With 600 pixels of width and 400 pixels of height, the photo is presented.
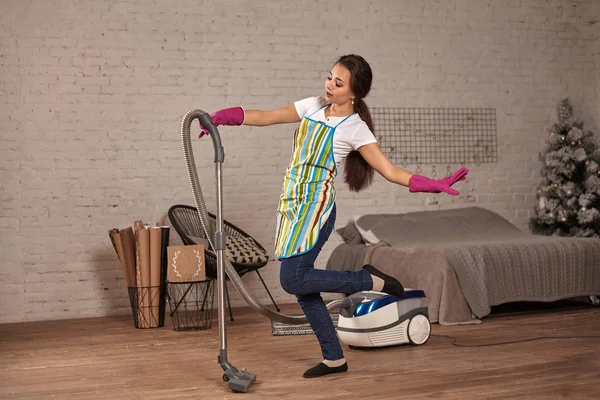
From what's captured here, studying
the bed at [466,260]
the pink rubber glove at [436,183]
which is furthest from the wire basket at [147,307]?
the pink rubber glove at [436,183]

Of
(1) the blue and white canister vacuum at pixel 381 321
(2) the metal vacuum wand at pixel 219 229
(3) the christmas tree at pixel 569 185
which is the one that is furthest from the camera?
(3) the christmas tree at pixel 569 185

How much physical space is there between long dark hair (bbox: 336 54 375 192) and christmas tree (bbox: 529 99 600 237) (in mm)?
3899

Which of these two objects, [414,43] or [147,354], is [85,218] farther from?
[414,43]

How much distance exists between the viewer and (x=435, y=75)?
6.90 meters

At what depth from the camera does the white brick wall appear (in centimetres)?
585

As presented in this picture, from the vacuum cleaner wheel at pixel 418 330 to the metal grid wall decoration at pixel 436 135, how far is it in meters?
2.77

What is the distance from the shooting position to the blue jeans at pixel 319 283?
3.27 m

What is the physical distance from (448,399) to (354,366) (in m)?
0.78

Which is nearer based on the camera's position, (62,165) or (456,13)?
(62,165)

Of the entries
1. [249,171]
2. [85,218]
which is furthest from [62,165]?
[249,171]

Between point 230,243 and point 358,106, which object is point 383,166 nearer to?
point 358,106

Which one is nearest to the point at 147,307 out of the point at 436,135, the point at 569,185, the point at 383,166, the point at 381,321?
the point at 381,321

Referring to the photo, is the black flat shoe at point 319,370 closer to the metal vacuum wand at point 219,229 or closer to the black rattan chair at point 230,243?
the metal vacuum wand at point 219,229

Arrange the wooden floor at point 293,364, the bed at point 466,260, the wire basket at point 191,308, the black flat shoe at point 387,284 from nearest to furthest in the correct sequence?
1. the wooden floor at point 293,364
2. the black flat shoe at point 387,284
3. the bed at point 466,260
4. the wire basket at point 191,308
